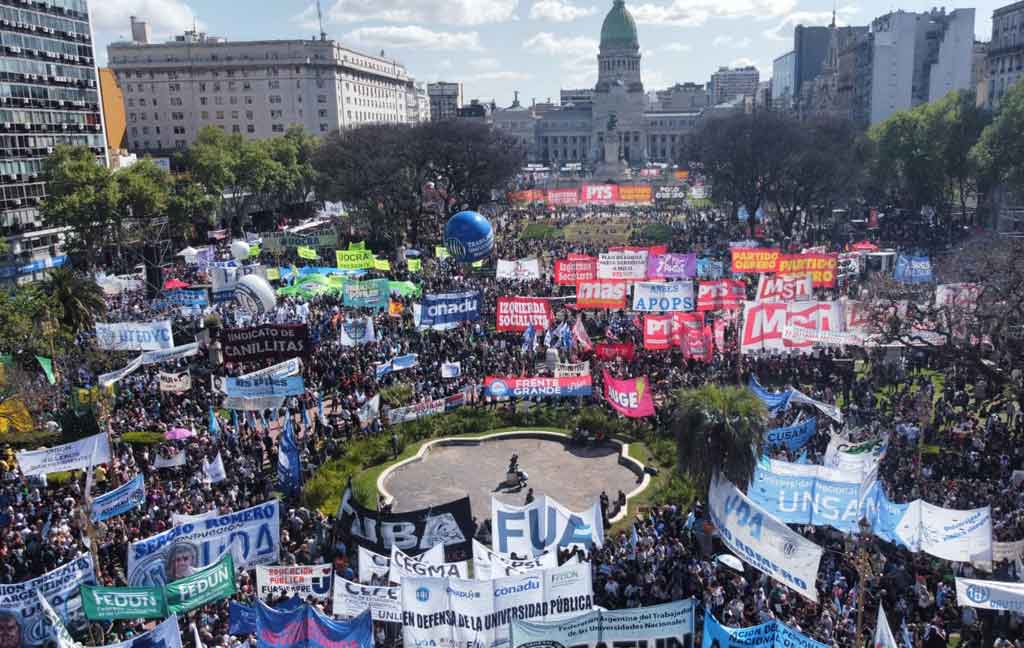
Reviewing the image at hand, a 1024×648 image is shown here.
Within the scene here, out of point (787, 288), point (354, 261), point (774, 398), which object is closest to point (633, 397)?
point (774, 398)

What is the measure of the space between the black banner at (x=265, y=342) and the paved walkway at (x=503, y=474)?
5.59 m

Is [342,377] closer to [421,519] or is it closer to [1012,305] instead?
[421,519]

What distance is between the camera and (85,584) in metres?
15.7

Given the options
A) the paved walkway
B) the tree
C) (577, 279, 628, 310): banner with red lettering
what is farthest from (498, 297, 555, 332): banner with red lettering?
the tree

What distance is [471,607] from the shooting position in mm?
14141

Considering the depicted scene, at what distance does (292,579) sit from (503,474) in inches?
394

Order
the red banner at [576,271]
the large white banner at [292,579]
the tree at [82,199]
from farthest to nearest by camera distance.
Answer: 1. the tree at [82,199]
2. the red banner at [576,271]
3. the large white banner at [292,579]

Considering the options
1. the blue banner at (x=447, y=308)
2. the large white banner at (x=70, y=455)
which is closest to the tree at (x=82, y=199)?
the blue banner at (x=447, y=308)

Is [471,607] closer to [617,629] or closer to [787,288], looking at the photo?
[617,629]

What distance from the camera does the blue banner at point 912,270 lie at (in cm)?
3803

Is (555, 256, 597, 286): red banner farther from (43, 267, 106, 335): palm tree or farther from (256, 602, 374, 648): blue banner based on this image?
(256, 602, 374, 648): blue banner

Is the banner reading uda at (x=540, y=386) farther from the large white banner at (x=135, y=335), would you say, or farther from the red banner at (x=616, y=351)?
the large white banner at (x=135, y=335)

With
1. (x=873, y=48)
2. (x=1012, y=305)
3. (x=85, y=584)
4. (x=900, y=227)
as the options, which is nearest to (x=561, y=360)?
(x=1012, y=305)

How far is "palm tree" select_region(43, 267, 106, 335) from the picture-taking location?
35969 millimetres
